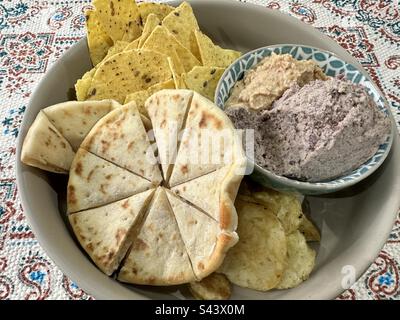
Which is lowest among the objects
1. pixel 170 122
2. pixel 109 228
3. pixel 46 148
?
pixel 109 228

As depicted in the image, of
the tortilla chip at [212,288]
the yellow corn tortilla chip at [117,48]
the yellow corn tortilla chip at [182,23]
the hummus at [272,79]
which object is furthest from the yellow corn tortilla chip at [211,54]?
the tortilla chip at [212,288]

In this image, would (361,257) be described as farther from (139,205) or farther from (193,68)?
(193,68)

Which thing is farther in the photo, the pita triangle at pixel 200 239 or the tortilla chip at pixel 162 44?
the tortilla chip at pixel 162 44

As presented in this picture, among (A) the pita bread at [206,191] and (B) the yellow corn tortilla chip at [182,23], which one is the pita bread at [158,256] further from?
(B) the yellow corn tortilla chip at [182,23]

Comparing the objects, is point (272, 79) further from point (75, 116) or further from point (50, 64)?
point (50, 64)

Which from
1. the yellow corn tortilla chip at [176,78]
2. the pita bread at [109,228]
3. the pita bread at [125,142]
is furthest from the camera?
the yellow corn tortilla chip at [176,78]

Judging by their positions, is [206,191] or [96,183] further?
[96,183]

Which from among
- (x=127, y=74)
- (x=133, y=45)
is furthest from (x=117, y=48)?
(x=127, y=74)
